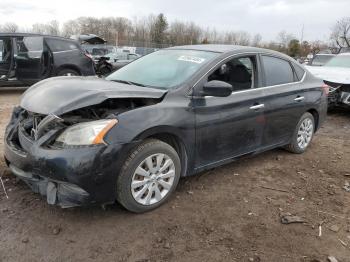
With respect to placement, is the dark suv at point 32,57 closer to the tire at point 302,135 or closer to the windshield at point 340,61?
the tire at point 302,135

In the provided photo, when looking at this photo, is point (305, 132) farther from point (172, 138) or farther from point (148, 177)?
point (148, 177)

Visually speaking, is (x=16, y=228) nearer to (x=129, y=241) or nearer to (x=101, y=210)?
(x=101, y=210)

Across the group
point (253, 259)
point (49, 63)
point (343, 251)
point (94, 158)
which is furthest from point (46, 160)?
point (49, 63)

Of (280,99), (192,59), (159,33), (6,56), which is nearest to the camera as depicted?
(192,59)

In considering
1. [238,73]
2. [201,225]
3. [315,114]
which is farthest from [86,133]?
[315,114]

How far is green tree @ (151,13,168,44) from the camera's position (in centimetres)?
6147

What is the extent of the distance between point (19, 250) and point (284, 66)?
399 centimetres

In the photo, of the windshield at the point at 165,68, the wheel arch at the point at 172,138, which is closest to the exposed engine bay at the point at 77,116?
the wheel arch at the point at 172,138

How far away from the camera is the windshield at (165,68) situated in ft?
13.0

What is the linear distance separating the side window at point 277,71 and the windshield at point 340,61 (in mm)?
6100

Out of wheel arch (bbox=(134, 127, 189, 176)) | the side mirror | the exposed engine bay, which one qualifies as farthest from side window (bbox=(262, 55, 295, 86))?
the exposed engine bay

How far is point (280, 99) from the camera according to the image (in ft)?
15.8

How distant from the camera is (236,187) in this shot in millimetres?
4266

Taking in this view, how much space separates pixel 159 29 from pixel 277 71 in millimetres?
60169
